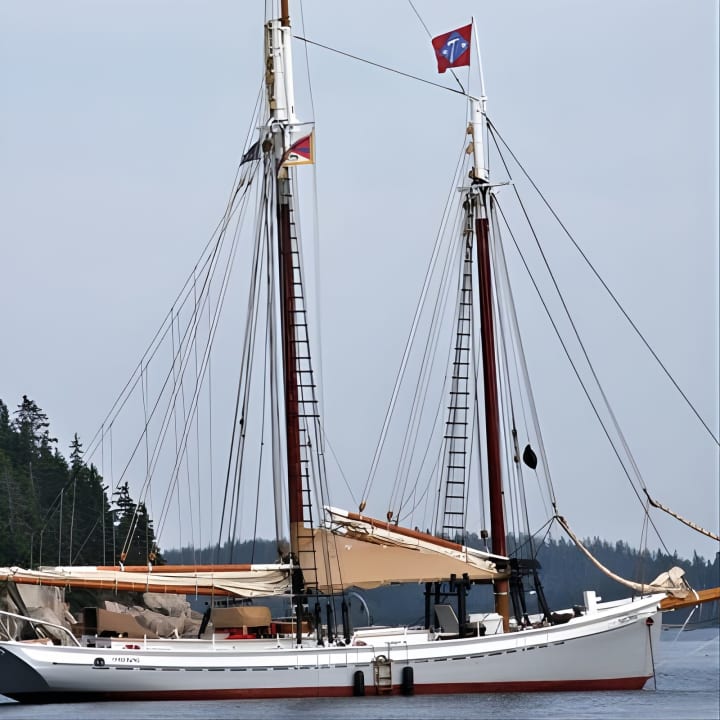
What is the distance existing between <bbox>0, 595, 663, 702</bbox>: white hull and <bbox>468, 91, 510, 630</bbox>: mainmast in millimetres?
4464

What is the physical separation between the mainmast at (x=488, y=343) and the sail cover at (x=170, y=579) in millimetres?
8747

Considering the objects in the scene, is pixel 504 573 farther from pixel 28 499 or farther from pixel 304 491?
pixel 28 499

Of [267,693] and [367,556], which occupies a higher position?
[367,556]

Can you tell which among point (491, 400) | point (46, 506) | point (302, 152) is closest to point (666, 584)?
point (491, 400)

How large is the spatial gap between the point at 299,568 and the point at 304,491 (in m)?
2.76

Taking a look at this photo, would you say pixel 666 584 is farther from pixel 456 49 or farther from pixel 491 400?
pixel 456 49

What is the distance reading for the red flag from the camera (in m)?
66.8

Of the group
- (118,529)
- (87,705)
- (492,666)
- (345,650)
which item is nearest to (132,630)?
(87,705)

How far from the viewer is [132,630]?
54969 mm

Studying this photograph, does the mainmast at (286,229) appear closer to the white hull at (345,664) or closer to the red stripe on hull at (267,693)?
the white hull at (345,664)

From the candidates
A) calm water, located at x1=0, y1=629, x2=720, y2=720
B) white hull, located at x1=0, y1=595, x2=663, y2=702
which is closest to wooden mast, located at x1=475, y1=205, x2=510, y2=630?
white hull, located at x1=0, y1=595, x2=663, y2=702

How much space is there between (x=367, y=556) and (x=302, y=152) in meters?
15.0

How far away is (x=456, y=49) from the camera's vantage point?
67.0 meters

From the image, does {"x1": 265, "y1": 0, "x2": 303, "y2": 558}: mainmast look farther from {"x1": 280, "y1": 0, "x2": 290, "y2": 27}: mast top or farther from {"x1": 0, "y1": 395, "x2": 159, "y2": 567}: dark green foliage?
{"x1": 0, "y1": 395, "x2": 159, "y2": 567}: dark green foliage
